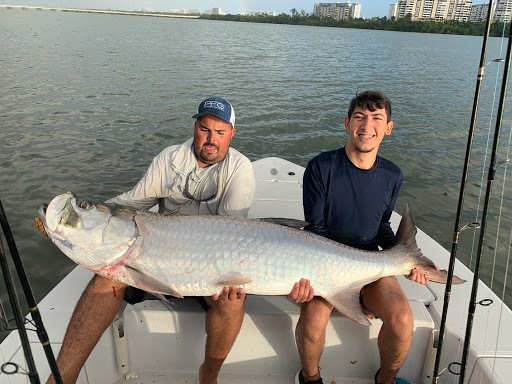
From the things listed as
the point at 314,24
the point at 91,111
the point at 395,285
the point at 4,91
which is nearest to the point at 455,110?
the point at 91,111

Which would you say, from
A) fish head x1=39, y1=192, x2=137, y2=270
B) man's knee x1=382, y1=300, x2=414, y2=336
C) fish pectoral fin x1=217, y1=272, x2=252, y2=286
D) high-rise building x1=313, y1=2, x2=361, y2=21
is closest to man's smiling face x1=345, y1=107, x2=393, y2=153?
man's knee x1=382, y1=300, x2=414, y2=336

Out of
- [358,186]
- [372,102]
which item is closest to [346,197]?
[358,186]

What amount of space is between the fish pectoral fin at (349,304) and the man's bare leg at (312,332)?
0.07m

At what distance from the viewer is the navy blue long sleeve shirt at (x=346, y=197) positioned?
2.97 metres

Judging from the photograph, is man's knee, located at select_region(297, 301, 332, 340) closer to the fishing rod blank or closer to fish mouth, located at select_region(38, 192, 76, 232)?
the fishing rod blank

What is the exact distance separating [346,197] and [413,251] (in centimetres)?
60

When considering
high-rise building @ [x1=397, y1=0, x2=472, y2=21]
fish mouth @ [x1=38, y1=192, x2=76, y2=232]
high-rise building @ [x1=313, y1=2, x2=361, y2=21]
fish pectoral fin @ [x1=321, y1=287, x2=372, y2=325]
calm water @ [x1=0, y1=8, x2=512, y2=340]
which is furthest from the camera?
high-rise building @ [x1=313, y1=2, x2=361, y2=21]

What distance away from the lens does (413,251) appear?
2758 mm

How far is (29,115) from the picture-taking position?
1070 cm

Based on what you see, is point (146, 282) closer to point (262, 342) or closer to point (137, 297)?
point (137, 297)

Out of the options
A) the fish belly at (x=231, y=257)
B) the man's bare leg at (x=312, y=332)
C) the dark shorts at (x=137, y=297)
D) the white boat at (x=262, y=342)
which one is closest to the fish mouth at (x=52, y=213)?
the fish belly at (x=231, y=257)

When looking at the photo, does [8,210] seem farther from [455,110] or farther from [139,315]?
[455,110]

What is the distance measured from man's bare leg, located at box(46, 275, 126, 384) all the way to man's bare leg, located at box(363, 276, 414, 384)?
174cm

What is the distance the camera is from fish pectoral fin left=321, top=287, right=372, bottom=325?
8.49 ft
